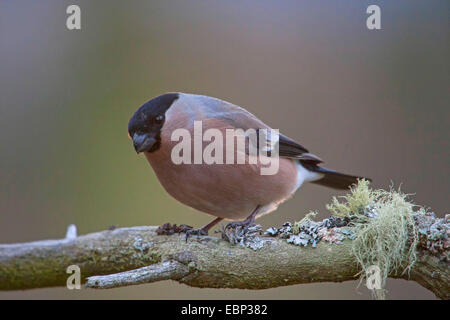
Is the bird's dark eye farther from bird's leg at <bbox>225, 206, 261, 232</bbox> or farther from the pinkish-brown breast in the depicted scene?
bird's leg at <bbox>225, 206, 261, 232</bbox>

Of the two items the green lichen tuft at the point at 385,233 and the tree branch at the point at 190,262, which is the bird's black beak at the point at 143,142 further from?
the green lichen tuft at the point at 385,233

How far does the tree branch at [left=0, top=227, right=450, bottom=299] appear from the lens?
6.98 feet

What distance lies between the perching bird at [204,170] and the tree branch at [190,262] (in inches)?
10.2

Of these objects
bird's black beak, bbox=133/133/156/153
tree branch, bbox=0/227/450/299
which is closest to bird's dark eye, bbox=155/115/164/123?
bird's black beak, bbox=133/133/156/153

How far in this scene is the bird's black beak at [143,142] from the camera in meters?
2.71

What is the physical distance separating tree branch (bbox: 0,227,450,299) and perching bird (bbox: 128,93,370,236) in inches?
10.2

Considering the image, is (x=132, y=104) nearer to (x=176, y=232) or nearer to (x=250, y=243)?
(x=176, y=232)

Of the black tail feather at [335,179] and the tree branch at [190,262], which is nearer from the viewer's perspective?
the tree branch at [190,262]

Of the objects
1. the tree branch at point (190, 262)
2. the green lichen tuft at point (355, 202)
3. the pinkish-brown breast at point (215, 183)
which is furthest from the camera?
the pinkish-brown breast at point (215, 183)

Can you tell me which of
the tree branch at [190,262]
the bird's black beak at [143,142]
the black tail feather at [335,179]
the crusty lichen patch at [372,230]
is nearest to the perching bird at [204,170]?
the bird's black beak at [143,142]

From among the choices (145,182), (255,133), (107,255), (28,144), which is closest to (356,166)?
(255,133)

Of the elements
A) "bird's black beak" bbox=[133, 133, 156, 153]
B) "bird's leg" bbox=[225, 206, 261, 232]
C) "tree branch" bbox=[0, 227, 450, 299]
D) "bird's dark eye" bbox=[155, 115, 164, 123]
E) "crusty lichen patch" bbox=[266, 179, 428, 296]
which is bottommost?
"tree branch" bbox=[0, 227, 450, 299]

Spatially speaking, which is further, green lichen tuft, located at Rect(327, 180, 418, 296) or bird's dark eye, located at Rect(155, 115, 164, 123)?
bird's dark eye, located at Rect(155, 115, 164, 123)

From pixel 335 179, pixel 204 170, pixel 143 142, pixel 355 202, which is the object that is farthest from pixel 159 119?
pixel 335 179
